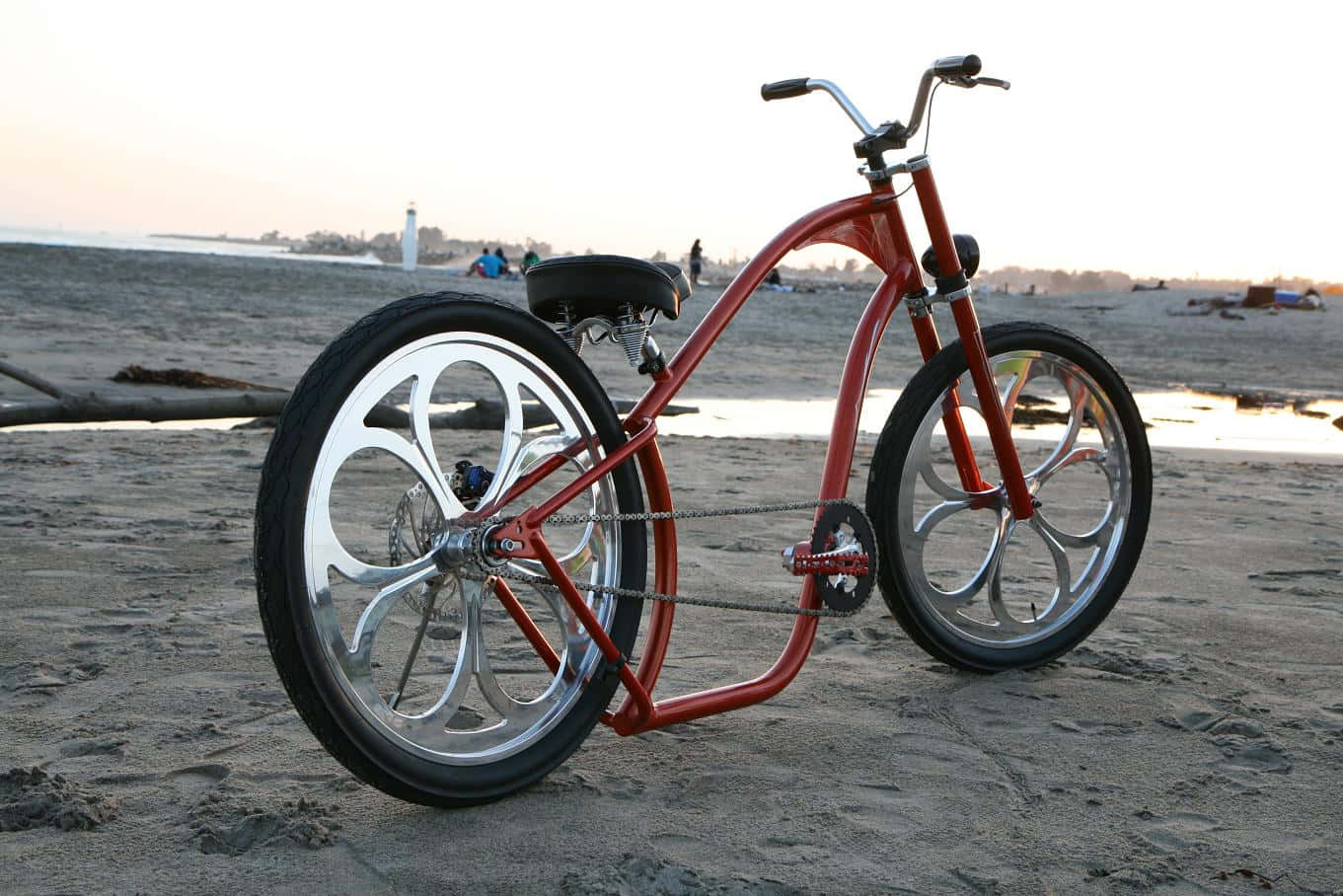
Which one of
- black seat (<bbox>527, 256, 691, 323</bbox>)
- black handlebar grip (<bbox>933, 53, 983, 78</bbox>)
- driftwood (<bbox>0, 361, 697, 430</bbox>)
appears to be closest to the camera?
black seat (<bbox>527, 256, 691, 323</bbox>)

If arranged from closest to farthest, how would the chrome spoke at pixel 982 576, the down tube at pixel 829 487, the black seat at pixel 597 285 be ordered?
the black seat at pixel 597 285
the down tube at pixel 829 487
the chrome spoke at pixel 982 576

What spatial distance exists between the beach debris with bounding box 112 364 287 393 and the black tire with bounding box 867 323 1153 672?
7290mm

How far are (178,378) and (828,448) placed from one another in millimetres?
7858

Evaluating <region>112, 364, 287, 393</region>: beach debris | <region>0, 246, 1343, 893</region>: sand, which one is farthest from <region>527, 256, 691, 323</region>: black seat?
<region>112, 364, 287, 393</region>: beach debris

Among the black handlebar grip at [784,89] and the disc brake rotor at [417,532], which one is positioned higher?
the black handlebar grip at [784,89]

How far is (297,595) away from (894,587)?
1.72m

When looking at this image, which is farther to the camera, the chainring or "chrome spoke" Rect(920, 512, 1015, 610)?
"chrome spoke" Rect(920, 512, 1015, 610)

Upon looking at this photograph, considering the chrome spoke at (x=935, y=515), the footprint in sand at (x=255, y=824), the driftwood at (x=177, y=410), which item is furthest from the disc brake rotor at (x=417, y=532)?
the driftwood at (x=177, y=410)

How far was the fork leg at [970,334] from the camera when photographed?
11.2 feet

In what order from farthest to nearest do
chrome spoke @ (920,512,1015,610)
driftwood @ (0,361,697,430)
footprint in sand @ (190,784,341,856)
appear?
driftwood @ (0,361,697,430) < chrome spoke @ (920,512,1015,610) < footprint in sand @ (190,784,341,856)

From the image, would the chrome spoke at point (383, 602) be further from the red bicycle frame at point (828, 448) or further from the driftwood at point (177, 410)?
the driftwood at point (177, 410)

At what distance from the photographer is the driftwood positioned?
7.83 m

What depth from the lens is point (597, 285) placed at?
2.57 metres

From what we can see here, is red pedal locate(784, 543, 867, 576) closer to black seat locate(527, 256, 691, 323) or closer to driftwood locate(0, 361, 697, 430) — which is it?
black seat locate(527, 256, 691, 323)
